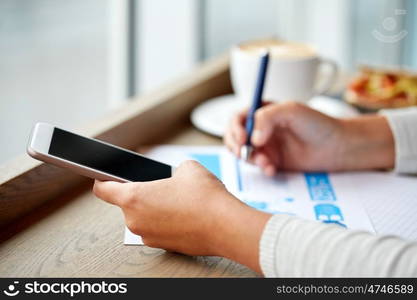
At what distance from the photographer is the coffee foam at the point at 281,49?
1061 mm

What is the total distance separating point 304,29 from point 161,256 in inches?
77.9

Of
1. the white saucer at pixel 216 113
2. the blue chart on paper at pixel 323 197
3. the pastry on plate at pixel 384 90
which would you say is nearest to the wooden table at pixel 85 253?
the blue chart on paper at pixel 323 197

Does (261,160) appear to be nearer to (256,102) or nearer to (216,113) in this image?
(256,102)

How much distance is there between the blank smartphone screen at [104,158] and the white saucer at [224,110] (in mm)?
315

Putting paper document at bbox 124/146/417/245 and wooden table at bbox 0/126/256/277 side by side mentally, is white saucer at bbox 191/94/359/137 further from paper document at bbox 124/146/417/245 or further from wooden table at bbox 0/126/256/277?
wooden table at bbox 0/126/256/277

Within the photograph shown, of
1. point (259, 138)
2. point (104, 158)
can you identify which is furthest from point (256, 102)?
point (104, 158)

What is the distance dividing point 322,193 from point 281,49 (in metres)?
0.41

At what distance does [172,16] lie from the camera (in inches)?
69.9

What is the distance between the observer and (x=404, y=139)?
875 mm

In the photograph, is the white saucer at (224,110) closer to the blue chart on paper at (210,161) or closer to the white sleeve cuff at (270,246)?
the blue chart on paper at (210,161)

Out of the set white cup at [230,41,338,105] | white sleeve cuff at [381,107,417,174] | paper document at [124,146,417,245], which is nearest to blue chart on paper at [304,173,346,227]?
paper document at [124,146,417,245]

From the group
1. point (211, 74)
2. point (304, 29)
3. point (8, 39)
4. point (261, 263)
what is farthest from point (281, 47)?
point (304, 29)

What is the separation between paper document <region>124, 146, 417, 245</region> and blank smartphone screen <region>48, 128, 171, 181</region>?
71 millimetres

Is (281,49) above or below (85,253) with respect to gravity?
above
